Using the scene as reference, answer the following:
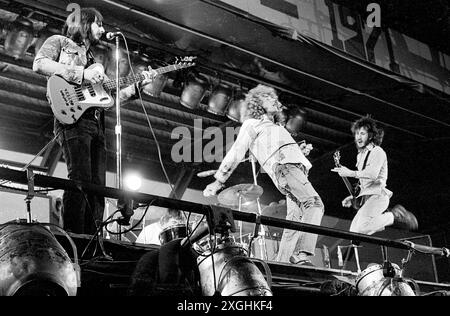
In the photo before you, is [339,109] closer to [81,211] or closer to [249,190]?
[249,190]

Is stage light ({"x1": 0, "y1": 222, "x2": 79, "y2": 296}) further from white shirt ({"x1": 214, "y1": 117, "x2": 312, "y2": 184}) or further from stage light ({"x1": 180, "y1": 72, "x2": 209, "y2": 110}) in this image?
stage light ({"x1": 180, "y1": 72, "x2": 209, "y2": 110})

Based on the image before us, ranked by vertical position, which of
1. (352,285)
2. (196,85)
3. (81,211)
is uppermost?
(196,85)

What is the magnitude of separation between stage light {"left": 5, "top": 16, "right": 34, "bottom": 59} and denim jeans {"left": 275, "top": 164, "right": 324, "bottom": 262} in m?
3.39

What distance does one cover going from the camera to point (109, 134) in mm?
9328

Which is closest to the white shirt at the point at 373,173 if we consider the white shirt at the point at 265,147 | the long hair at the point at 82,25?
the white shirt at the point at 265,147

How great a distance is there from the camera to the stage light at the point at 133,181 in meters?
9.74

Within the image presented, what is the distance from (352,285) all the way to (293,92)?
4.98 meters

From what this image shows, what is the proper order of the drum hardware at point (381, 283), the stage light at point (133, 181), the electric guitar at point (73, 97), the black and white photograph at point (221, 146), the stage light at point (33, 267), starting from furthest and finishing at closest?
the stage light at point (133, 181)
the electric guitar at point (73, 97)
the drum hardware at point (381, 283)
the black and white photograph at point (221, 146)
the stage light at point (33, 267)

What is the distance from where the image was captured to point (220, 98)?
26.6 ft

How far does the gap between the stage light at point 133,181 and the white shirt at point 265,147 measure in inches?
183

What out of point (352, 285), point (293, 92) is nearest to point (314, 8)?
point (293, 92)

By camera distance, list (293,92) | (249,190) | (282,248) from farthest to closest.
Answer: (293,92) < (249,190) < (282,248)

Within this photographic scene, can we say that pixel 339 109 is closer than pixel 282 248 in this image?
No

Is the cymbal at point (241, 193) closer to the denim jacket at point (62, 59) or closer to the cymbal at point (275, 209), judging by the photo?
the cymbal at point (275, 209)
